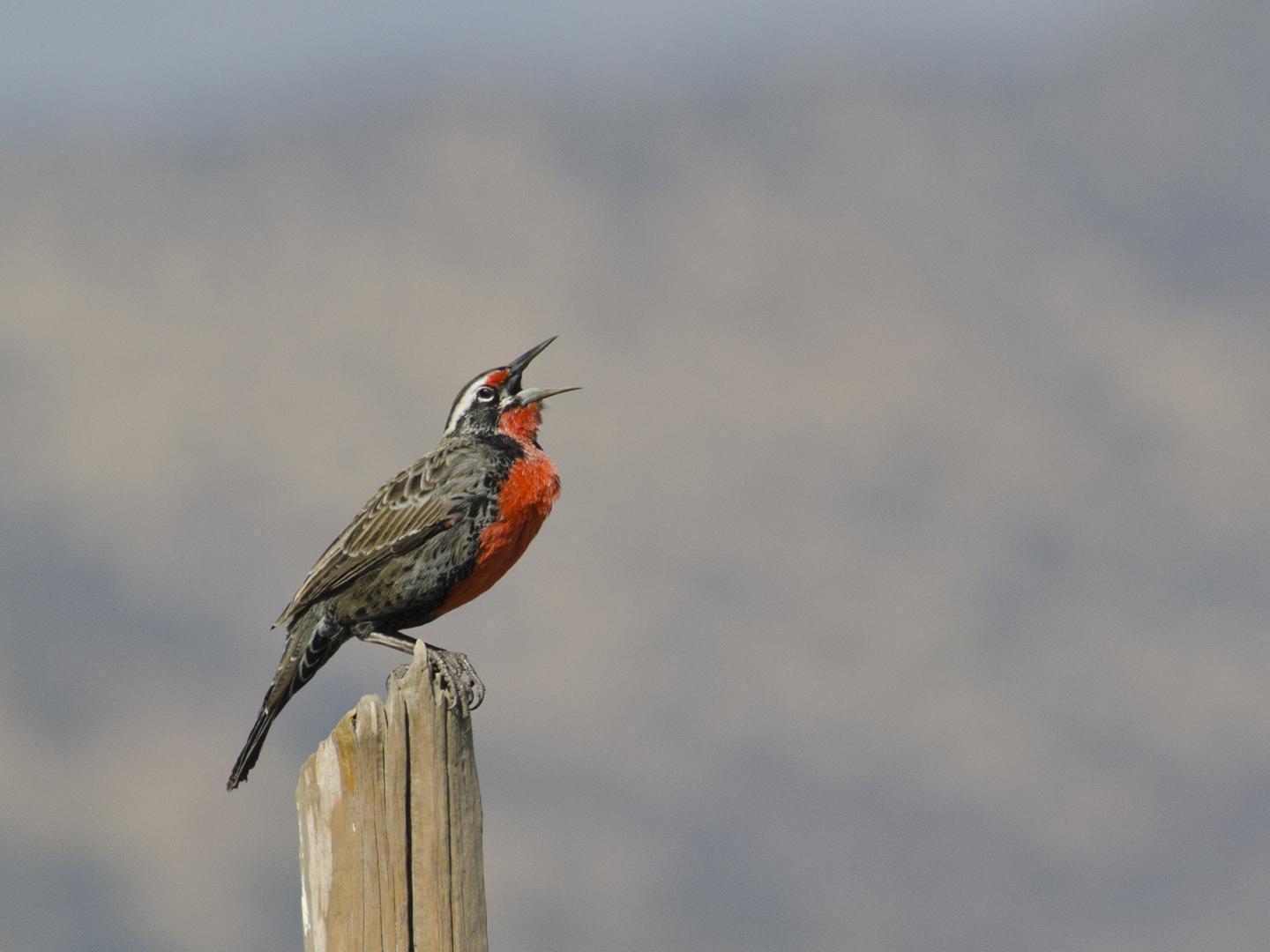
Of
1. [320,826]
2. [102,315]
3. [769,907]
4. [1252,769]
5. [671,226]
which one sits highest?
[671,226]

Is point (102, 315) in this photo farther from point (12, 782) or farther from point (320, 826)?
point (320, 826)

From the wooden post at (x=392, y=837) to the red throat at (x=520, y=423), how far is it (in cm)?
451

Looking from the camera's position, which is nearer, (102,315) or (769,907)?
(769,907)

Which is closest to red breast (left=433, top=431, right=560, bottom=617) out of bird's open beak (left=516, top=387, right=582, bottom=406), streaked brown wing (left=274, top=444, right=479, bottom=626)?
streaked brown wing (left=274, top=444, right=479, bottom=626)

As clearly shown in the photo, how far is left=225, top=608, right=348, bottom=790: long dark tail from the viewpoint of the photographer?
1012 centimetres

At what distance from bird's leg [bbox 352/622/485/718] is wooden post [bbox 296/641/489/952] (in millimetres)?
615

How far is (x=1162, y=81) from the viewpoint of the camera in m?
173

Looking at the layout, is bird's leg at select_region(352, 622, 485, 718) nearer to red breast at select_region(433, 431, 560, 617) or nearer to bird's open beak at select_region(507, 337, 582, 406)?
red breast at select_region(433, 431, 560, 617)

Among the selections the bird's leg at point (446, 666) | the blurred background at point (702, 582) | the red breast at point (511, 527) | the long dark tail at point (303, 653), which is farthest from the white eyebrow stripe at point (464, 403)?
the blurred background at point (702, 582)

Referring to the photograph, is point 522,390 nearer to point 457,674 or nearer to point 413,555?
point 413,555

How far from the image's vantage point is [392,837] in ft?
22.3

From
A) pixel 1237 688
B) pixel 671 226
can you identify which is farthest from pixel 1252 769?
pixel 671 226

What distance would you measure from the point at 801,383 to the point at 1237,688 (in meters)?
27.3

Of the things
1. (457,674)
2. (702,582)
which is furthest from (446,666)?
(702,582)
